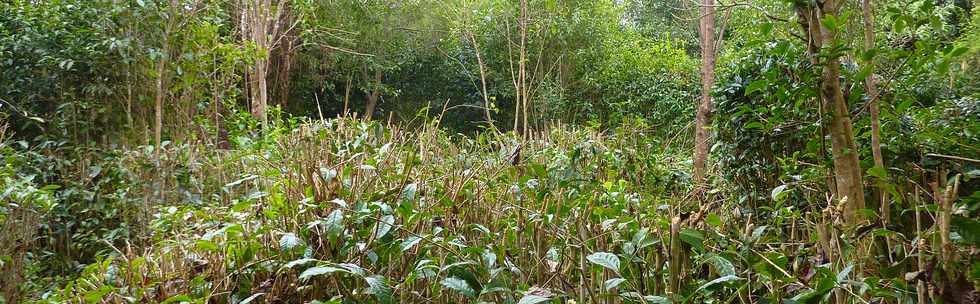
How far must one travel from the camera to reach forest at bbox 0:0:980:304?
128 centimetres

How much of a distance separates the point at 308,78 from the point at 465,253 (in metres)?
9.55

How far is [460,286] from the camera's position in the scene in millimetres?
1276

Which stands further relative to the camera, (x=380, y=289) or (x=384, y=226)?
(x=384, y=226)

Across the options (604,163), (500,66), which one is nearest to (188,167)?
→ (604,163)

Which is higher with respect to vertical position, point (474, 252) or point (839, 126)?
point (839, 126)

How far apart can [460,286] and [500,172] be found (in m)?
1.05

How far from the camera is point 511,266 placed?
143 cm

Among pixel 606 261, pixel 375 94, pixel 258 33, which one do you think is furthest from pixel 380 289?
pixel 375 94

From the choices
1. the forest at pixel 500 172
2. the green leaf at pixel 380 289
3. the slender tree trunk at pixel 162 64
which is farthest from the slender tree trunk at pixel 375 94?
the green leaf at pixel 380 289

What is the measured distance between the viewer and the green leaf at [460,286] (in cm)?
126

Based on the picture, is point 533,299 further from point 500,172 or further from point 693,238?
point 500,172

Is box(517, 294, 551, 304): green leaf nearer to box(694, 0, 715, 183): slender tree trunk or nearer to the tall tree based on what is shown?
box(694, 0, 715, 183): slender tree trunk

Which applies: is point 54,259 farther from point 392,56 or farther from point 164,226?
point 392,56

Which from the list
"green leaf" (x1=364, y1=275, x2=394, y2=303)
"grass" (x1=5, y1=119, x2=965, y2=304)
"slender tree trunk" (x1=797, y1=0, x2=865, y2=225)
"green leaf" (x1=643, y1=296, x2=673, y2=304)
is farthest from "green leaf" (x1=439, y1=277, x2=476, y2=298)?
"slender tree trunk" (x1=797, y1=0, x2=865, y2=225)
